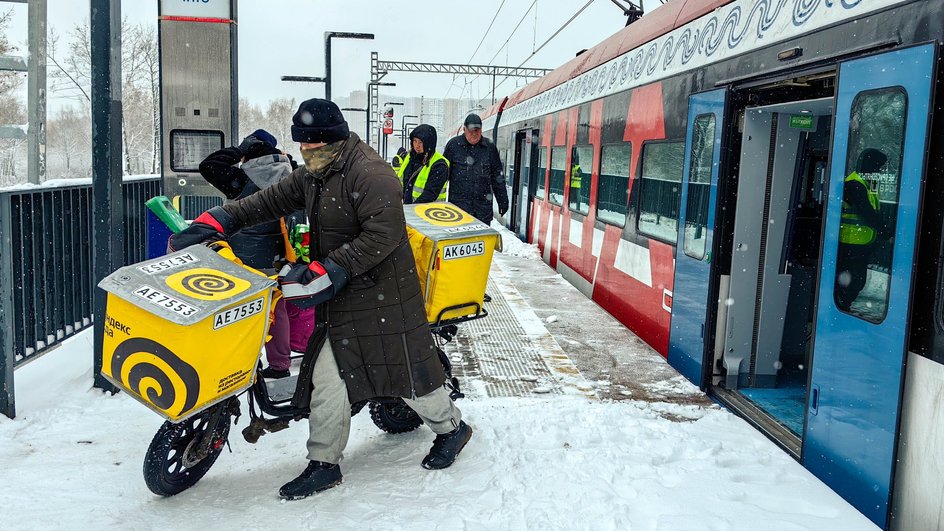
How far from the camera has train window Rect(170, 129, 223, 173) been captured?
269 inches

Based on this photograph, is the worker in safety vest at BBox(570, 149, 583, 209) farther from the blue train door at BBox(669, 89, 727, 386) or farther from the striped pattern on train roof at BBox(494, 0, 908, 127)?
the blue train door at BBox(669, 89, 727, 386)

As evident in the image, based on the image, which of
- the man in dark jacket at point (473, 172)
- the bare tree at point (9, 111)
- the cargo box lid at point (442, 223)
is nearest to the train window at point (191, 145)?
the man in dark jacket at point (473, 172)

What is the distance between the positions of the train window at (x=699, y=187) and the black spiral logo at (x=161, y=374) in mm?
3577

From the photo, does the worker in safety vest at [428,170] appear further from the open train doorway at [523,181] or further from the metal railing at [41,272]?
the open train doorway at [523,181]

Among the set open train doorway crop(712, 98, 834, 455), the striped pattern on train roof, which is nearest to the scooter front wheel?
open train doorway crop(712, 98, 834, 455)

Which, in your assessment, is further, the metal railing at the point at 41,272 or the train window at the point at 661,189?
the train window at the point at 661,189

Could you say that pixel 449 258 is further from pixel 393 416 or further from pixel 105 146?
pixel 105 146

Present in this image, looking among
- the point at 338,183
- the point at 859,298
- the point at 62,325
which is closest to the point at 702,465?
the point at 859,298

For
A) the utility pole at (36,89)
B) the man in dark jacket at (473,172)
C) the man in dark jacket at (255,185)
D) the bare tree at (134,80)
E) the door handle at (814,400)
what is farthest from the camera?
the bare tree at (134,80)

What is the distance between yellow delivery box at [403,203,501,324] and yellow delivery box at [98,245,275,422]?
109cm

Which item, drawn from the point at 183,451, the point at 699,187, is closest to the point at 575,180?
the point at 699,187

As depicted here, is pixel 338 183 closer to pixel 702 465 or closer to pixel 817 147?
pixel 702 465

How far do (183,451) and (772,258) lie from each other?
3882 millimetres

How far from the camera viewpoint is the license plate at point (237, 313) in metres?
3.08
